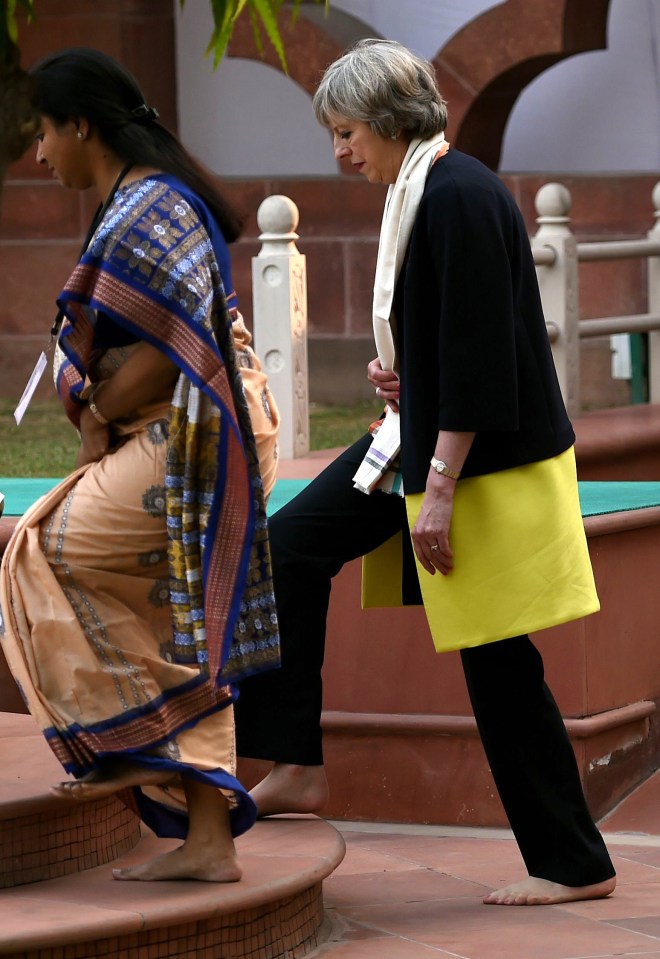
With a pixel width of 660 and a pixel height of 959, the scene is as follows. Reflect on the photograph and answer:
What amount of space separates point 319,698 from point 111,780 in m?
0.82

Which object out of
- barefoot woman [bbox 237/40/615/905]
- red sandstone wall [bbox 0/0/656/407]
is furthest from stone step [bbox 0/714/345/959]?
red sandstone wall [bbox 0/0/656/407]

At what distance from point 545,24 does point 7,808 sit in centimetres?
737

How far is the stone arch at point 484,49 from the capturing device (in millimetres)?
10000

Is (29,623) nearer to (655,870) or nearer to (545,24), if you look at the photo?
(655,870)

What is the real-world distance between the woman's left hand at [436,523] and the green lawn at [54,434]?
4.95 meters

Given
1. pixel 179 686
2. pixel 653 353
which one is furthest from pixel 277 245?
pixel 179 686

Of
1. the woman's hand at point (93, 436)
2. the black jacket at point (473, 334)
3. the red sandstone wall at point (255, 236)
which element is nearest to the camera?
the woman's hand at point (93, 436)

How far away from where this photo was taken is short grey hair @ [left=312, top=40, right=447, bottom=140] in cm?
370

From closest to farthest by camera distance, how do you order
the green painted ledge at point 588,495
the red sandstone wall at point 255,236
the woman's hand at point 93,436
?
1. the woman's hand at point 93,436
2. the green painted ledge at point 588,495
3. the red sandstone wall at point 255,236

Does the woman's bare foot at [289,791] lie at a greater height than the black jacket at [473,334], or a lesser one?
lesser

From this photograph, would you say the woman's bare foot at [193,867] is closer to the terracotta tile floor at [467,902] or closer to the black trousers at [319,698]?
the terracotta tile floor at [467,902]

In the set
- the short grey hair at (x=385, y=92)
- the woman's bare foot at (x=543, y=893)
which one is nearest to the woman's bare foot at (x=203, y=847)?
the woman's bare foot at (x=543, y=893)

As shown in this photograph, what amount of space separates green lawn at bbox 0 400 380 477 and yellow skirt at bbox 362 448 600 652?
16.2 feet

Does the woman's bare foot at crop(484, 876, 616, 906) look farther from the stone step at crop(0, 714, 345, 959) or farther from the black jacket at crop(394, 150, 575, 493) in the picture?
the black jacket at crop(394, 150, 575, 493)
